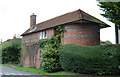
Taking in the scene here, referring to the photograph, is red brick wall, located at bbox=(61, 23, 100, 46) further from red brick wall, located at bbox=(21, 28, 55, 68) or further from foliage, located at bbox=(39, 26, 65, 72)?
red brick wall, located at bbox=(21, 28, 55, 68)

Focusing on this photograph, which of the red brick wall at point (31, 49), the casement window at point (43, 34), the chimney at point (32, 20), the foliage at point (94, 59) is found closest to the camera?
the foliage at point (94, 59)

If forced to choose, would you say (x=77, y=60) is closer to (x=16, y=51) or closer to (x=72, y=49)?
(x=72, y=49)

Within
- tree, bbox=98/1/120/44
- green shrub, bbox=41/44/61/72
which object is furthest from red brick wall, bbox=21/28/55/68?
tree, bbox=98/1/120/44

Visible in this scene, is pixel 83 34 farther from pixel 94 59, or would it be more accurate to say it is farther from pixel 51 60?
pixel 51 60

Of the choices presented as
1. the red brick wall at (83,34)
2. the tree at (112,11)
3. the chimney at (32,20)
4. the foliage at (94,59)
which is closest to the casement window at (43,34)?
the red brick wall at (83,34)

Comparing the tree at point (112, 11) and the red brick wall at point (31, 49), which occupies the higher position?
the tree at point (112, 11)

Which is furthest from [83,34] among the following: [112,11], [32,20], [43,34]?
[32,20]

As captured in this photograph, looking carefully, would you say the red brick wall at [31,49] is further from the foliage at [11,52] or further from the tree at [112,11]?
the tree at [112,11]

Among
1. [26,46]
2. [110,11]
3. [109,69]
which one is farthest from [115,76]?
[26,46]

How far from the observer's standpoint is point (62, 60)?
63.9 ft

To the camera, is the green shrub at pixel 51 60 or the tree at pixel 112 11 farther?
the green shrub at pixel 51 60

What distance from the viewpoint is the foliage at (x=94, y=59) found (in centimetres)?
1485

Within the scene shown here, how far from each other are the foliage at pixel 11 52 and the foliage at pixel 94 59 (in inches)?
1065

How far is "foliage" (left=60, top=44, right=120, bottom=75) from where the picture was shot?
14.9m
